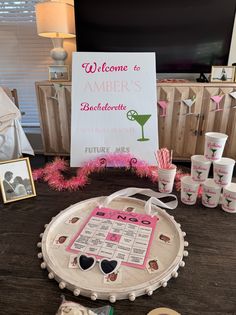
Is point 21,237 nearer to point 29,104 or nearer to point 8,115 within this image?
point 8,115

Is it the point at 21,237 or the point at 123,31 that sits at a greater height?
the point at 123,31

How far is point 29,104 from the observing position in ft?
9.97

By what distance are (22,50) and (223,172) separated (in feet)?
9.33

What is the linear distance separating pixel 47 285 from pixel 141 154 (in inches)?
33.1

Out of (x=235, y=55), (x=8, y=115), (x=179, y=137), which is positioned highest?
(x=235, y=55)

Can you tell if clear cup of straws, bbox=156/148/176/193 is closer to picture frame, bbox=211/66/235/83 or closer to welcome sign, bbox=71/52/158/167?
welcome sign, bbox=71/52/158/167

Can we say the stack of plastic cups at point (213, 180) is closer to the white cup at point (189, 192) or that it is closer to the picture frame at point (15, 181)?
the white cup at point (189, 192)

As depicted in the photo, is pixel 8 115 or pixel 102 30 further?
pixel 102 30

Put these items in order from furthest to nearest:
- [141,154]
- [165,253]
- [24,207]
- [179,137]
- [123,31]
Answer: [179,137]
[123,31]
[141,154]
[24,207]
[165,253]

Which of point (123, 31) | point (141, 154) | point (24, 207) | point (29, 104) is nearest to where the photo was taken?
point (24, 207)

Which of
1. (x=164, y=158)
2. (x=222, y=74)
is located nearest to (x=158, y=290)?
(x=164, y=158)

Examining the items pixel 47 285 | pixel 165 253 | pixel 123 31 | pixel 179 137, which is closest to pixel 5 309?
pixel 47 285

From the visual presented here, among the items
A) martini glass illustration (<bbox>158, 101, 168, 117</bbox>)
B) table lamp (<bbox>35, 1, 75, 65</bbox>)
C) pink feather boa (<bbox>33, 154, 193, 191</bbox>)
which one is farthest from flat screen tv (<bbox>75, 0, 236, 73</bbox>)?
pink feather boa (<bbox>33, 154, 193, 191</bbox>)

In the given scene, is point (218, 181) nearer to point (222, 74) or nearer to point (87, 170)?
point (87, 170)
